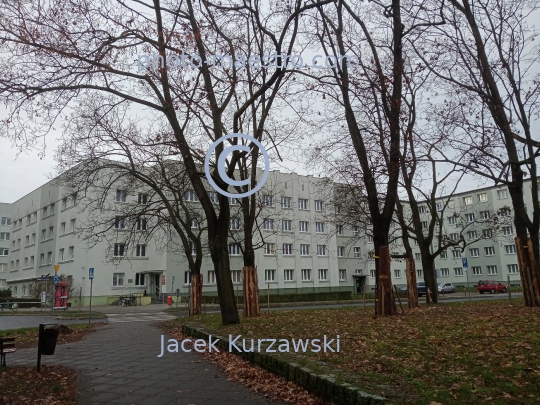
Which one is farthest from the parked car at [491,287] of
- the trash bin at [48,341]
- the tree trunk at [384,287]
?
the trash bin at [48,341]

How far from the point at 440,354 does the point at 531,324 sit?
3.94 meters

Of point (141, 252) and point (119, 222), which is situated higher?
point (141, 252)

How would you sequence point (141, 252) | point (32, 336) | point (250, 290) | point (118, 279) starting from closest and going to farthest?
point (32, 336) < point (250, 290) < point (118, 279) < point (141, 252)

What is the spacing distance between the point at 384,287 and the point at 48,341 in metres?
9.01

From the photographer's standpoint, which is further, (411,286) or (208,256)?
(208,256)

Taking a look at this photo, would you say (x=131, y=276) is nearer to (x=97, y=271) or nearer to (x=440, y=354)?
(x=97, y=271)

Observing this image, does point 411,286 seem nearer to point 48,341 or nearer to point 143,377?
point 143,377

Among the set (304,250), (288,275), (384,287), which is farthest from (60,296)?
(384,287)

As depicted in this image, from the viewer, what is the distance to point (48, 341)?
804 centimetres

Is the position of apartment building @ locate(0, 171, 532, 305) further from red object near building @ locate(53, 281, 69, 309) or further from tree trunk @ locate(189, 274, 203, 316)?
tree trunk @ locate(189, 274, 203, 316)

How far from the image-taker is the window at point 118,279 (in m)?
43.6

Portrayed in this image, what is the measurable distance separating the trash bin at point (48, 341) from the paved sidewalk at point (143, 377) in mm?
657

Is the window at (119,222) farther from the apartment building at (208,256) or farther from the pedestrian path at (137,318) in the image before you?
the apartment building at (208,256)

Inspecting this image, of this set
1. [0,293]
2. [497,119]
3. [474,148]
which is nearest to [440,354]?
[474,148]
